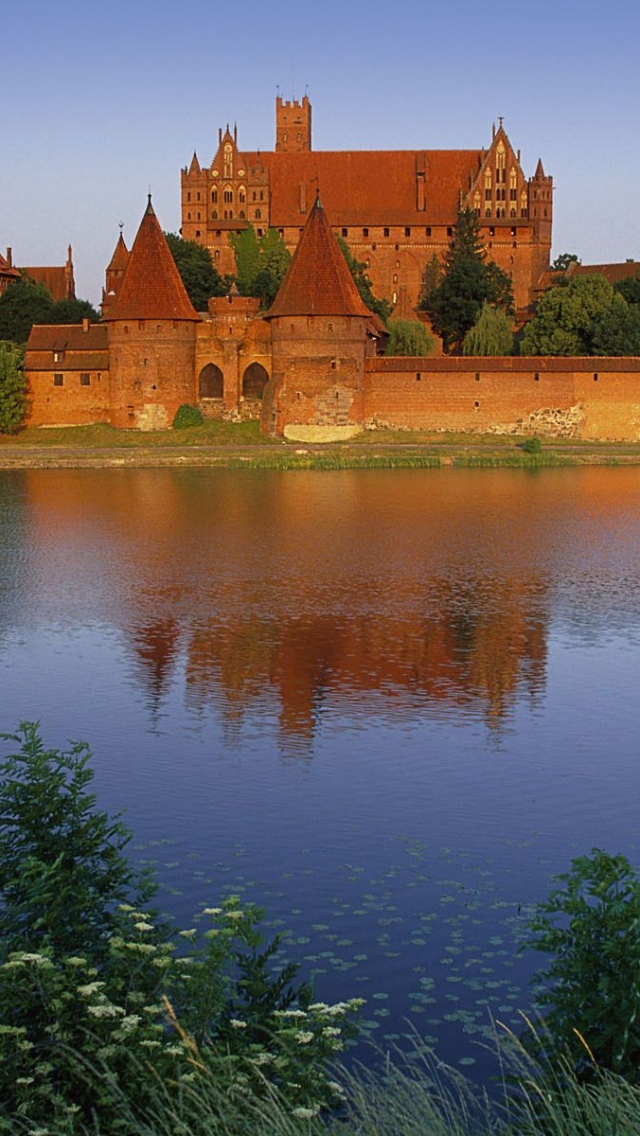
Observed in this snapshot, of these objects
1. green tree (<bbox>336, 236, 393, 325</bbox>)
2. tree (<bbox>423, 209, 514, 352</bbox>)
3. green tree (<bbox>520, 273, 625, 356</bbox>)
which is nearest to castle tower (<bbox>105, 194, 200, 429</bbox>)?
green tree (<bbox>336, 236, 393, 325</bbox>)

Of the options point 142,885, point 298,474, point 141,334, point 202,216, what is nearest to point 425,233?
point 202,216

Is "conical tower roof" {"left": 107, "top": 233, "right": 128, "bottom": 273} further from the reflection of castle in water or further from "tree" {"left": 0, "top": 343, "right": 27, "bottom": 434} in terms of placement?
the reflection of castle in water

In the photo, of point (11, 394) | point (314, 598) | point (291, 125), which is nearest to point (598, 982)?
point (314, 598)

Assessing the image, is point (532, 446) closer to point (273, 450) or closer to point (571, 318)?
point (273, 450)

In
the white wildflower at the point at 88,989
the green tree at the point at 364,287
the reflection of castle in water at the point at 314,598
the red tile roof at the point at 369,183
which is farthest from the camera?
the red tile roof at the point at 369,183

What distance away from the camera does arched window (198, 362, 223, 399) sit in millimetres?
42094

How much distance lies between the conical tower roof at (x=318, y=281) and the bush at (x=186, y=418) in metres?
3.59

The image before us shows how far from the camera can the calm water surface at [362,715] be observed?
692 centimetres

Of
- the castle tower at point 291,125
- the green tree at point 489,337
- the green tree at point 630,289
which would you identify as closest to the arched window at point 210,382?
the green tree at point 489,337

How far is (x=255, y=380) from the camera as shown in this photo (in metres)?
41.9

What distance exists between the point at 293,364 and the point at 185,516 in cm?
1608

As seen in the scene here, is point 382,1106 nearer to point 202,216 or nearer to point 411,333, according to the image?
point 411,333

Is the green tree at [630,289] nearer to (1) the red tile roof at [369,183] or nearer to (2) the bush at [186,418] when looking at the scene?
(1) the red tile roof at [369,183]

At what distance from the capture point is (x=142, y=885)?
5656mm
